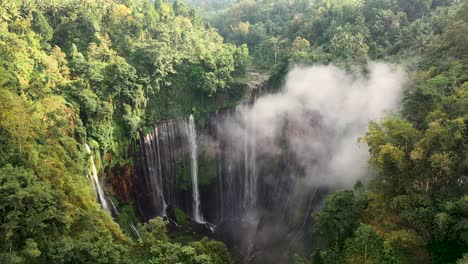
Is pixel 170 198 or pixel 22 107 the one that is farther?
pixel 170 198

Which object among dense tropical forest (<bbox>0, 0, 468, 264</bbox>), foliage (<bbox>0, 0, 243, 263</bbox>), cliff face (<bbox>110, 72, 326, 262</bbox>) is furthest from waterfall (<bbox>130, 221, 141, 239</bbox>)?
cliff face (<bbox>110, 72, 326, 262</bbox>)

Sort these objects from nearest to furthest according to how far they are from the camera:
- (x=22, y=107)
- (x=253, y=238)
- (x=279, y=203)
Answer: (x=22, y=107)
(x=253, y=238)
(x=279, y=203)

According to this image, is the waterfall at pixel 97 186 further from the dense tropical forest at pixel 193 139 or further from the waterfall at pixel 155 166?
the waterfall at pixel 155 166

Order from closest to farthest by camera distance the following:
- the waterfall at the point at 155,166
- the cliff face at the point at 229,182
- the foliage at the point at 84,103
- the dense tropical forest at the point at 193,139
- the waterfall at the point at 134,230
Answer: the foliage at the point at 84,103 → the dense tropical forest at the point at 193,139 → the waterfall at the point at 134,230 → the cliff face at the point at 229,182 → the waterfall at the point at 155,166

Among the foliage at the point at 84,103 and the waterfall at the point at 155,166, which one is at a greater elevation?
the foliage at the point at 84,103

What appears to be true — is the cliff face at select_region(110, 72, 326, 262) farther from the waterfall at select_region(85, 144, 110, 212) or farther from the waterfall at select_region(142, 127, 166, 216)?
the waterfall at select_region(85, 144, 110, 212)

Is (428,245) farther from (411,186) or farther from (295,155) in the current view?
(295,155)

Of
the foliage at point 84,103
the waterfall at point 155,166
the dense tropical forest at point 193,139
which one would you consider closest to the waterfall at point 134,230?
the dense tropical forest at point 193,139

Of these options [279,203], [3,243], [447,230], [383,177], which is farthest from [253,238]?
[3,243]

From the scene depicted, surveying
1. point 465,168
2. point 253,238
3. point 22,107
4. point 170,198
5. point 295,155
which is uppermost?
point 22,107
